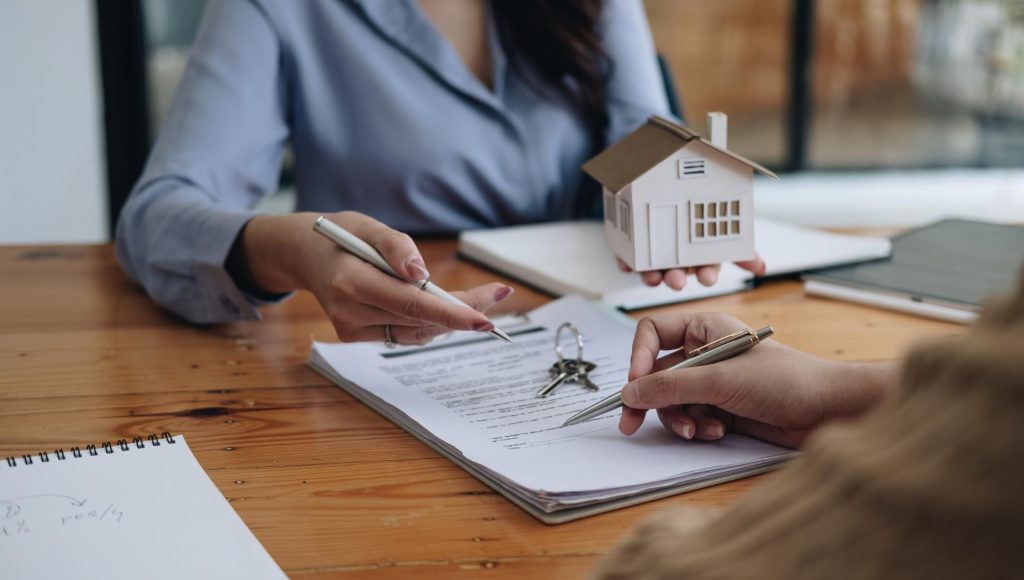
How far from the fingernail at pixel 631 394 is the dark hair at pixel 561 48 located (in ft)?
2.65

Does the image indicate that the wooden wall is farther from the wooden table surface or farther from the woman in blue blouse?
the wooden table surface

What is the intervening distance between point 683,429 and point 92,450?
398 millimetres

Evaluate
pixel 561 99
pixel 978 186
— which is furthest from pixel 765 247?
pixel 978 186

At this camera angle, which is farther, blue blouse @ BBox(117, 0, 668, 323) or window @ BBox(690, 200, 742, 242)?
blue blouse @ BBox(117, 0, 668, 323)

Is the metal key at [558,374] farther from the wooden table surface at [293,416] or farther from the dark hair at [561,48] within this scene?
the dark hair at [561,48]

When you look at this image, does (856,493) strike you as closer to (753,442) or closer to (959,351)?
(959,351)

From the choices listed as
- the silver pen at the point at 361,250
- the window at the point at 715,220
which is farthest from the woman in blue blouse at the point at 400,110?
the window at the point at 715,220

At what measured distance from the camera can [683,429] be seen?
66 cm

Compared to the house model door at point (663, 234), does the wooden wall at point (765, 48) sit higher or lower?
lower

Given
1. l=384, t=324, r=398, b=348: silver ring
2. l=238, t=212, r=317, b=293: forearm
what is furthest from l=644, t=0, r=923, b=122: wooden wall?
l=384, t=324, r=398, b=348: silver ring

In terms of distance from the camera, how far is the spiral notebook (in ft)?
1.71

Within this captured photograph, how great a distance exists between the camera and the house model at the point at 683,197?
2.89ft

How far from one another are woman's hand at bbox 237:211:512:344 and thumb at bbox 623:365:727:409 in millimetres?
143

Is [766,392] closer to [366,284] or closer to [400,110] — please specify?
[366,284]
